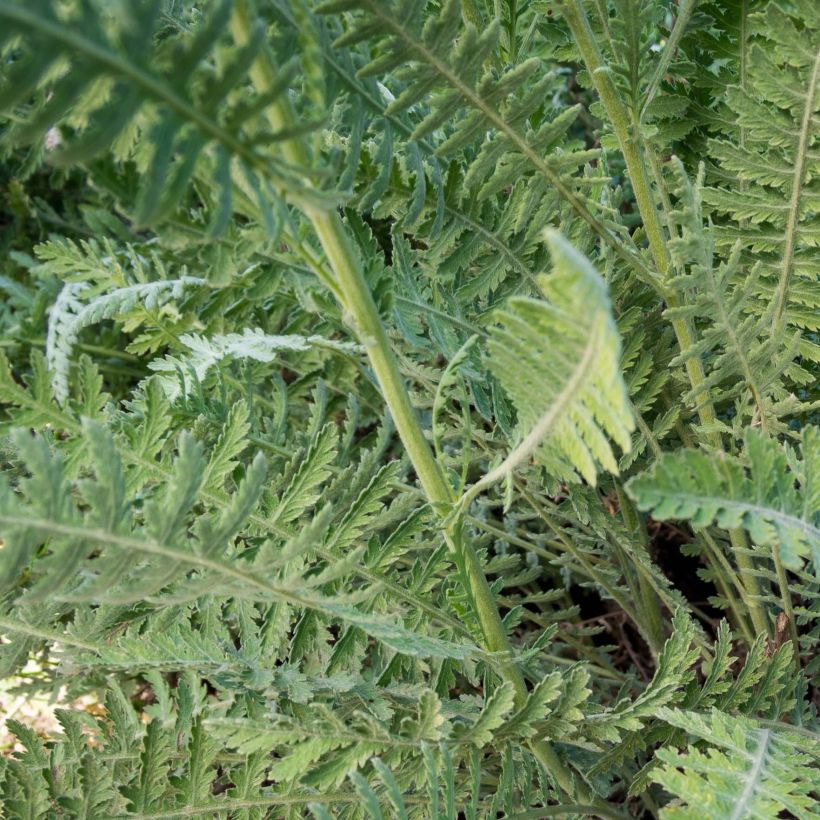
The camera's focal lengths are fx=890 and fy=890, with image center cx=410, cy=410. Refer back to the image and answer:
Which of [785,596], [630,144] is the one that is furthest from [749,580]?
[630,144]

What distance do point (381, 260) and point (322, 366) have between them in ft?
1.30

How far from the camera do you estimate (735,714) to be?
0.66 meters

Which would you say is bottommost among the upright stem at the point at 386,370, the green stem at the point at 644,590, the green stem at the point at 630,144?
the green stem at the point at 644,590

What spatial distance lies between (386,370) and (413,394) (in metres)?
0.35

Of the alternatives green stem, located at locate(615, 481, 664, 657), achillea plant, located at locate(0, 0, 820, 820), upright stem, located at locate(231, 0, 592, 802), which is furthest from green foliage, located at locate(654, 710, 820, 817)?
green stem, located at locate(615, 481, 664, 657)

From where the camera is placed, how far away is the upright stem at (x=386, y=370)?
1.40ft

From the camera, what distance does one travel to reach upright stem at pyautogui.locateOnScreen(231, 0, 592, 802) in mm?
428

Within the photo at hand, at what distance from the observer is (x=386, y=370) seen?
20.5 inches

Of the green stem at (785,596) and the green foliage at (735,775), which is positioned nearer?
the green foliage at (735,775)

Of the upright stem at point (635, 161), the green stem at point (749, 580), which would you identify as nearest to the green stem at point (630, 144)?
the upright stem at point (635, 161)

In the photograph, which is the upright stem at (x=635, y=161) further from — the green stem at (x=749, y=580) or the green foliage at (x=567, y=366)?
the green foliage at (x=567, y=366)

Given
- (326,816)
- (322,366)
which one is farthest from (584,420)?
(322,366)

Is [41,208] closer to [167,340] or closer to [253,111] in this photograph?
[167,340]

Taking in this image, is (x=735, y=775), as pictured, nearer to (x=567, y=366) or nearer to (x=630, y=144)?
(x=567, y=366)
